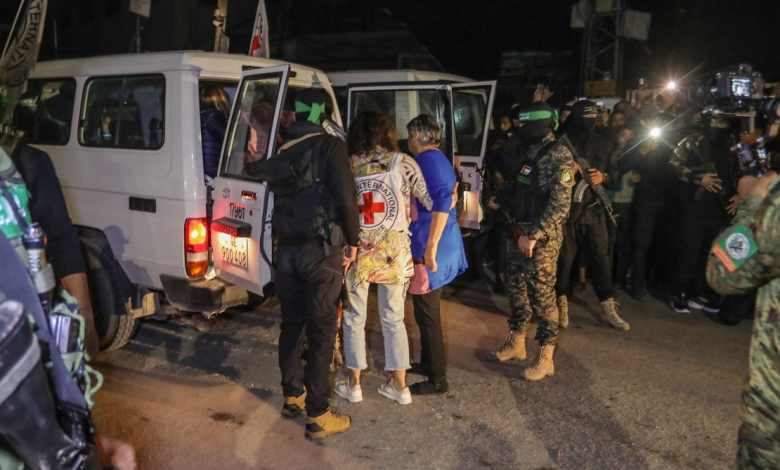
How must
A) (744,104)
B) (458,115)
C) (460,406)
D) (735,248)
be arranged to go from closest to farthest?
1. (735,248)
2. (744,104)
3. (460,406)
4. (458,115)

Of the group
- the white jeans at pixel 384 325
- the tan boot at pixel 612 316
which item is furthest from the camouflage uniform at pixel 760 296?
the tan boot at pixel 612 316

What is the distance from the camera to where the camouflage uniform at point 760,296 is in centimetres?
188

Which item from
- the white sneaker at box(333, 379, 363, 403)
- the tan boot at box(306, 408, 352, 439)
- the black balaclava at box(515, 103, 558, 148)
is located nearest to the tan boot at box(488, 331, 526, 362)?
the white sneaker at box(333, 379, 363, 403)

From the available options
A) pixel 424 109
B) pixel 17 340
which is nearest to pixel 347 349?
pixel 17 340

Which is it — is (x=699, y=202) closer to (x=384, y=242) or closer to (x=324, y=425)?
(x=384, y=242)

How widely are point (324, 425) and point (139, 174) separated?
2283 millimetres

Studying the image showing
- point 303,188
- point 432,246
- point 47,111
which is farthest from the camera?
point 47,111

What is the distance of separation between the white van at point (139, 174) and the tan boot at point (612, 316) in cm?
321

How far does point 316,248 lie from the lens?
3.68 meters

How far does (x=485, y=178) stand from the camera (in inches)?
272

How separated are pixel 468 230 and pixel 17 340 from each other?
5.93m

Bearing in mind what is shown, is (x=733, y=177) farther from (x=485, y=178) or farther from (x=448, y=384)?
(x=448, y=384)

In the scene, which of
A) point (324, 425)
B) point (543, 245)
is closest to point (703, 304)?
point (543, 245)

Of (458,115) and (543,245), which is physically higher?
(458,115)
